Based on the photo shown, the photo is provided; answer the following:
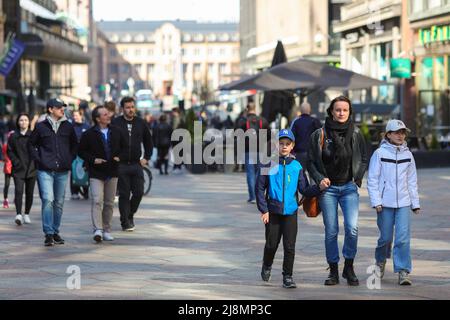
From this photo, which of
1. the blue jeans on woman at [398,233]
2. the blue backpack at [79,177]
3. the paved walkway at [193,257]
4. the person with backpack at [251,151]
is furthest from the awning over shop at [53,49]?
the blue jeans on woman at [398,233]

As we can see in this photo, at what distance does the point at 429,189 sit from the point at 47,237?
382 inches

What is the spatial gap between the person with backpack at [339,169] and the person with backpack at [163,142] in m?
18.5

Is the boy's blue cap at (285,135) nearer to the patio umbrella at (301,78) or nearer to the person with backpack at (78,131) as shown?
the person with backpack at (78,131)

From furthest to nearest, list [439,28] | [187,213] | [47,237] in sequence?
1. [439,28]
2. [187,213]
3. [47,237]

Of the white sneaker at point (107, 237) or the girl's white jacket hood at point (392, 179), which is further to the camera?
the white sneaker at point (107, 237)

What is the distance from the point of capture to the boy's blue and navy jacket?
1027 cm

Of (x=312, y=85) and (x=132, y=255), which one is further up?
(x=312, y=85)

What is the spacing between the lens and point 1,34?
60.3m

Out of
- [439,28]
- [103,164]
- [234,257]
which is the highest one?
[439,28]

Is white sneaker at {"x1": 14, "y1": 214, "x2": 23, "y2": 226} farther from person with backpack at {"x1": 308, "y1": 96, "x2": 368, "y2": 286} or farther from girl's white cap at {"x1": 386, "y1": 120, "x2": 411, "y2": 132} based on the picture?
girl's white cap at {"x1": 386, "y1": 120, "x2": 411, "y2": 132}

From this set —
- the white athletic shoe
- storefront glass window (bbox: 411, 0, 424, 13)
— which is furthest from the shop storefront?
the white athletic shoe

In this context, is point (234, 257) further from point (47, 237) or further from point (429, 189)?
point (429, 189)

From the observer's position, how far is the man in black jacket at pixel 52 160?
1359 cm
